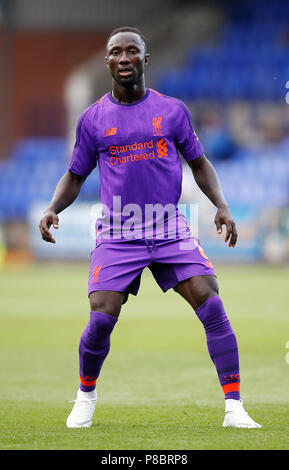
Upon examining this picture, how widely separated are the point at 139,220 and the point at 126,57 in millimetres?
929

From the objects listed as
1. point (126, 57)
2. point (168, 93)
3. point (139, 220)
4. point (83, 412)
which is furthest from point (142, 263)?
point (168, 93)

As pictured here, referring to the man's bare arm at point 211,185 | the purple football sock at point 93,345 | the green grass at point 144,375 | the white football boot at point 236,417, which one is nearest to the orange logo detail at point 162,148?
the man's bare arm at point 211,185

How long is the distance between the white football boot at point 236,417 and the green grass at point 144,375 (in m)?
0.08

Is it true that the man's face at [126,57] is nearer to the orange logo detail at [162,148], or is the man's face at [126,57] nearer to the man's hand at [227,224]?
the orange logo detail at [162,148]

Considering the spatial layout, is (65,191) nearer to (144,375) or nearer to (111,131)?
(111,131)

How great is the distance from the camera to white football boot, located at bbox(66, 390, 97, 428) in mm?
5598

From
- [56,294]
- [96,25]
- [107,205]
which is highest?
[96,25]

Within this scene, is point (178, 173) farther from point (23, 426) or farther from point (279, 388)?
point (279, 388)

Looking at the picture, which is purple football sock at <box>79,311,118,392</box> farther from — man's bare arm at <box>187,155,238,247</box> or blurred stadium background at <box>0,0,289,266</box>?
blurred stadium background at <box>0,0,289,266</box>

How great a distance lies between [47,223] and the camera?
5.65 m

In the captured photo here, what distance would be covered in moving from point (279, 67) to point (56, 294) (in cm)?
1498

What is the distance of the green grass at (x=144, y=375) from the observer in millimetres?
5242
